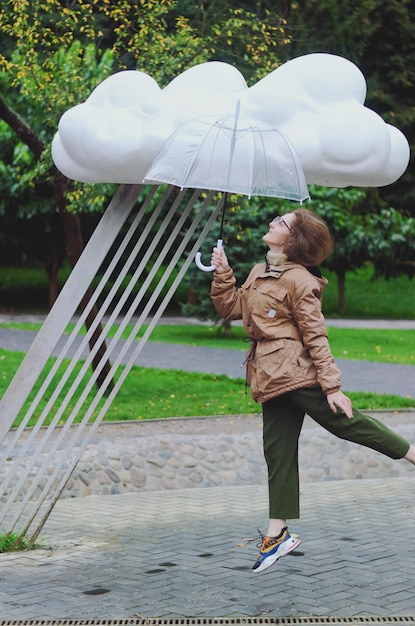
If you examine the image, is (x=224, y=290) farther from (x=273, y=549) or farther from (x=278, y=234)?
(x=273, y=549)

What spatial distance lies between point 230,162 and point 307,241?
0.60 meters

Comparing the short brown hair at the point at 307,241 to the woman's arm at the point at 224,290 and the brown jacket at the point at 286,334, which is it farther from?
the woman's arm at the point at 224,290

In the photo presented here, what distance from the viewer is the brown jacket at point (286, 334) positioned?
543 centimetres

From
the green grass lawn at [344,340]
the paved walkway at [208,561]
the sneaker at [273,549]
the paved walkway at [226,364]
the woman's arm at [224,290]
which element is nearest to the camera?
the paved walkway at [208,561]

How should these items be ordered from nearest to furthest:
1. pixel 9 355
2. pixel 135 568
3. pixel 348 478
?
pixel 135 568, pixel 348 478, pixel 9 355

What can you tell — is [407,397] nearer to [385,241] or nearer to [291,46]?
[385,241]

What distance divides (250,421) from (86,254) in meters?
5.43

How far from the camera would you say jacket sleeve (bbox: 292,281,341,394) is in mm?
5379

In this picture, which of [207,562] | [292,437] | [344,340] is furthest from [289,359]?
[344,340]

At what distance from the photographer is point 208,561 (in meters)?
6.35

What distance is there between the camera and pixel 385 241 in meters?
26.9

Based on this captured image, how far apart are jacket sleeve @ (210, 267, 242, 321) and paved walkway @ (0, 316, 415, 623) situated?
1.54m

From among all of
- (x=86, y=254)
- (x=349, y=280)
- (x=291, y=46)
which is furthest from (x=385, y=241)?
(x=86, y=254)

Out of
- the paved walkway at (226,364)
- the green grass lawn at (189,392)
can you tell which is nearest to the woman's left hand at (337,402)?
the green grass lawn at (189,392)
